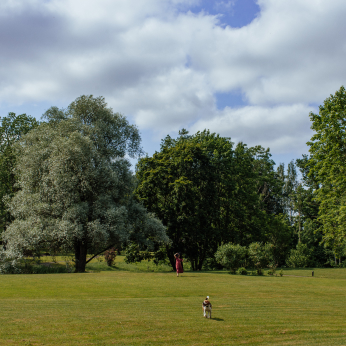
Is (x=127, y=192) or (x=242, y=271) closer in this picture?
(x=242, y=271)

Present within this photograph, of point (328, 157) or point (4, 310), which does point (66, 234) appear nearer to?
point (4, 310)

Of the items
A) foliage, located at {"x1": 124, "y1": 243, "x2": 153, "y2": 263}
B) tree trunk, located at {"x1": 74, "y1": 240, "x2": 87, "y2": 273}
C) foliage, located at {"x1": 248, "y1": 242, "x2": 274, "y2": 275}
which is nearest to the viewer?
foliage, located at {"x1": 248, "y1": 242, "x2": 274, "y2": 275}

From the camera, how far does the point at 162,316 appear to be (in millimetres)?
11516

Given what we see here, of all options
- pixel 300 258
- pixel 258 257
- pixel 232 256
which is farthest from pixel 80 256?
pixel 300 258

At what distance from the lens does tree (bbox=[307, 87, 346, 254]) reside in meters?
31.2

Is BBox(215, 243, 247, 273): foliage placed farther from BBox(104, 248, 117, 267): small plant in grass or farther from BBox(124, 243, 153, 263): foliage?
BBox(104, 248, 117, 267): small plant in grass

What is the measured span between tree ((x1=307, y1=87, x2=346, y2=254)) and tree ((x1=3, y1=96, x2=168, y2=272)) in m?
15.9

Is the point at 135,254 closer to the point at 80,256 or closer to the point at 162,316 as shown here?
the point at 80,256

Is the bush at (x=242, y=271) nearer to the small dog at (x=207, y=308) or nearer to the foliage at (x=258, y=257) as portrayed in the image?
the foliage at (x=258, y=257)

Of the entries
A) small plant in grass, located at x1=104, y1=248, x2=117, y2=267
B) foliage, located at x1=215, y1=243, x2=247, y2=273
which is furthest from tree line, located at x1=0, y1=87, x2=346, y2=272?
small plant in grass, located at x1=104, y1=248, x2=117, y2=267

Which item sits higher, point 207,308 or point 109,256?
point 207,308

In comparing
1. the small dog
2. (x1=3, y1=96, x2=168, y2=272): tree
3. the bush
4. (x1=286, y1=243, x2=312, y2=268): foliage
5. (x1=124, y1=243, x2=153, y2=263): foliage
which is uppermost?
(x1=3, y1=96, x2=168, y2=272): tree

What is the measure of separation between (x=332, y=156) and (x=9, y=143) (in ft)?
129

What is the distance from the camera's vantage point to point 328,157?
3191 centimetres
